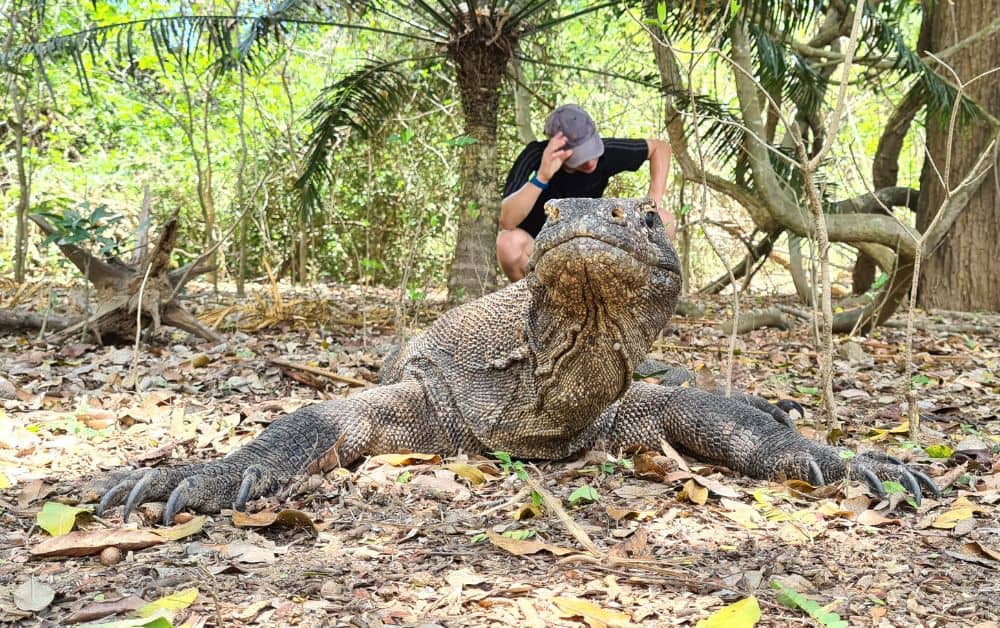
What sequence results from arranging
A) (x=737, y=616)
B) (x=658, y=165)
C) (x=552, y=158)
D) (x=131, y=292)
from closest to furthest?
(x=737, y=616)
(x=552, y=158)
(x=658, y=165)
(x=131, y=292)

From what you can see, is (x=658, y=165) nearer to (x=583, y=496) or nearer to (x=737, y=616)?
(x=583, y=496)

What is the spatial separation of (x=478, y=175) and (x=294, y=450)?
459 cm

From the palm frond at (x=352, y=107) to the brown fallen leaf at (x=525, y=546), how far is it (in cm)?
564

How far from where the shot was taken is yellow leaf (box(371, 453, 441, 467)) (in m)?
3.08

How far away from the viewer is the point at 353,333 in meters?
6.57

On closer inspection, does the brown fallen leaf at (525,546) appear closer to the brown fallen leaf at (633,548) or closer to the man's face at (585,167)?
the brown fallen leaf at (633,548)

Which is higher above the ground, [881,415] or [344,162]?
[344,162]

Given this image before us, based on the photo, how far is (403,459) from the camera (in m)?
3.10

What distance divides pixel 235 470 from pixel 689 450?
62.2 inches

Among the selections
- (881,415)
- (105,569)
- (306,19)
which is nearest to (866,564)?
(105,569)

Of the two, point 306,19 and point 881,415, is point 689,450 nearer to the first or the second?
point 881,415

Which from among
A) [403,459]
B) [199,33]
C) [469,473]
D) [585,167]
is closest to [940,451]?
[469,473]

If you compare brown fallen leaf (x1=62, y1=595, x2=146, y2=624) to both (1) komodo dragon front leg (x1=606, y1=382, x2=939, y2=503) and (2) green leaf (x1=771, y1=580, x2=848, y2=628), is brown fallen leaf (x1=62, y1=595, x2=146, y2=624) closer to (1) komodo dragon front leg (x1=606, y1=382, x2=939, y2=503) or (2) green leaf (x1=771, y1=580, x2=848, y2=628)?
(2) green leaf (x1=771, y1=580, x2=848, y2=628)

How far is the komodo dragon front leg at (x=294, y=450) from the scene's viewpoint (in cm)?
254
